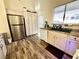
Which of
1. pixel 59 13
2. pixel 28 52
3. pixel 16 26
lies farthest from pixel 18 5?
pixel 28 52

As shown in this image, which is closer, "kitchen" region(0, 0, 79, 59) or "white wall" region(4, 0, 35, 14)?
"kitchen" region(0, 0, 79, 59)

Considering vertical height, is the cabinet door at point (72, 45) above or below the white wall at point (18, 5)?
below

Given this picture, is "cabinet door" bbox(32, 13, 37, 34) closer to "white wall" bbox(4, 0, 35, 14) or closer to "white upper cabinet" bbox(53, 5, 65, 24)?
"white wall" bbox(4, 0, 35, 14)

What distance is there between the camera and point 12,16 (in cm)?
310

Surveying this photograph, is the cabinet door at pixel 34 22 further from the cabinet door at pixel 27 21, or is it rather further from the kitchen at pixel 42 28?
the cabinet door at pixel 27 21

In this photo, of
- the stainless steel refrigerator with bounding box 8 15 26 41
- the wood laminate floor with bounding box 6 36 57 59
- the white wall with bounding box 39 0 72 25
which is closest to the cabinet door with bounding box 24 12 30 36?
the stainless steel refrigerator with bounding box 8 15 26 41

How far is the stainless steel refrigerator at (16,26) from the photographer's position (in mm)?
3092

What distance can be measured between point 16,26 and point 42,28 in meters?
1.52

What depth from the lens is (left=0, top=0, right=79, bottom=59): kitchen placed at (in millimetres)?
1947

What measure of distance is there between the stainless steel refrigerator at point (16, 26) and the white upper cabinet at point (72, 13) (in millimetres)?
2514

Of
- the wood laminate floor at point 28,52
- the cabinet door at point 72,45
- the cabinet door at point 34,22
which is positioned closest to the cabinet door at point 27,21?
the cabinet door at point 34,22

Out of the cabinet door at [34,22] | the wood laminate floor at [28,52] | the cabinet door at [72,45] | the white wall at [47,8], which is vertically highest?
the white wall at [47,8]

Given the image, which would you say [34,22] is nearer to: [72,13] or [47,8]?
[47,8]

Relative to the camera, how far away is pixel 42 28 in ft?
10.8
